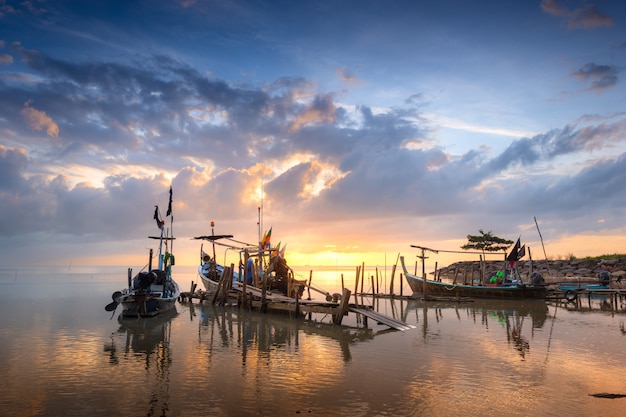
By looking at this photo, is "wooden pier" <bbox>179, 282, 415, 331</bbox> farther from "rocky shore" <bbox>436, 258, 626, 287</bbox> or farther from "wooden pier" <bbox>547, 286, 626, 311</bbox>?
"rocky shore" <bbox>436, 258, 626, 287</bbox>

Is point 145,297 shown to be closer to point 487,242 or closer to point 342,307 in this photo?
point 342,307

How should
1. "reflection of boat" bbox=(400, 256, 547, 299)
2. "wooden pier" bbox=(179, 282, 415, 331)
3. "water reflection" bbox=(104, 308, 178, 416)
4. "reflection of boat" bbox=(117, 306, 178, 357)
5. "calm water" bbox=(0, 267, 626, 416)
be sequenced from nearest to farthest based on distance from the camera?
"calm water" bbox=(0, 267, 626, 416)
"water reflection" bbox=(104, 308, 178, 416)
"reflection of boat" bbox=(117, 306, 178, 357)
"wooden pier" bbox=(179, 282, 415, 331)
"reflection of boat" bbox=(400, 256, 547, 299)

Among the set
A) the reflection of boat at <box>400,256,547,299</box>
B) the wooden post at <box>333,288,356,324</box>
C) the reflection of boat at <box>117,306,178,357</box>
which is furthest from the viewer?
the reflection of boat at <box>400,256,547,299</box>

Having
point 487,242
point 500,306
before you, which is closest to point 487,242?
point 487,242

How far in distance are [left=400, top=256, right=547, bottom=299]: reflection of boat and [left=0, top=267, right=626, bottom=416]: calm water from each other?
32.9 feet

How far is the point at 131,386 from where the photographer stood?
1217 cm

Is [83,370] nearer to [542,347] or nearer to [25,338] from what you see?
[25,338]

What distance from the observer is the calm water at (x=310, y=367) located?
34.3 ft

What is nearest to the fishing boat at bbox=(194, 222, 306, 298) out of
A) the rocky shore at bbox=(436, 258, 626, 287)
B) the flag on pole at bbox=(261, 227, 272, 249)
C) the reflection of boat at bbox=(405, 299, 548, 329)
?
the flag on pole at bbox=(261, 227, 272, 249)

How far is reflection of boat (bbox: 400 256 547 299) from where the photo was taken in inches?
1400

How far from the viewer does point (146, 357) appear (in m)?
16.0

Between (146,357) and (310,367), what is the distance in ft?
20.2

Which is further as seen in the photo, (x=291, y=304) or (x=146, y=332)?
(x=291, y=304)

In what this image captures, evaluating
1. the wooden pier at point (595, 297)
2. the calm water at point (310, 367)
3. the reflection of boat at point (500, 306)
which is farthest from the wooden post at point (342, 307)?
the wooden pier at point (595, 297)
